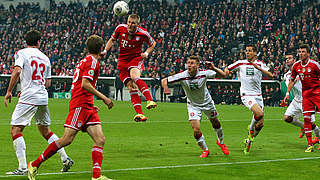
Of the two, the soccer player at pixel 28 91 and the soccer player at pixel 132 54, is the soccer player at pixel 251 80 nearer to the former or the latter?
the soccer player at pixel 132 54

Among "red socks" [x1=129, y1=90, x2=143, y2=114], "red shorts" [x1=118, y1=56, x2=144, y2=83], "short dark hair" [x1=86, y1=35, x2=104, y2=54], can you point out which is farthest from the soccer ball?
"short dark hair" [x1=86, y1=35, x2=104, y2=54]

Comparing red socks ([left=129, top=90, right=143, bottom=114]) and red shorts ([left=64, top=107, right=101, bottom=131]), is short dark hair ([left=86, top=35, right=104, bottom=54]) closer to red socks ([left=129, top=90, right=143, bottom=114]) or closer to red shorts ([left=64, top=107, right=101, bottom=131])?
red shorts ([left=64, top=107, right=101, bottom=131])

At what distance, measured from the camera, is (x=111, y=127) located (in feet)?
56.3

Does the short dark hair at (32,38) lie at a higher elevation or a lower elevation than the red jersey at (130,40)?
lower

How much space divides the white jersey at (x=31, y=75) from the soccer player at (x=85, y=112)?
99 centimetres

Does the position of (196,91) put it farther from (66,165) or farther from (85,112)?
(85,112)

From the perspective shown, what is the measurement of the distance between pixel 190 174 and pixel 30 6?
46.5 metres

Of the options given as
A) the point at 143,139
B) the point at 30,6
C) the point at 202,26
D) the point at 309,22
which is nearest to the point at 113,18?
the point at 202,26

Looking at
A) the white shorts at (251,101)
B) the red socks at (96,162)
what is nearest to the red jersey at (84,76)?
the red socks at (96,162)

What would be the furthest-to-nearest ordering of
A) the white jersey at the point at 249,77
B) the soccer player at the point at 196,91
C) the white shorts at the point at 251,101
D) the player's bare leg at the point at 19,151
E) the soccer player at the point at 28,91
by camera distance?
the white jersey at the point at 249,77 → the white shorts at the point at 251,101 → the soccer player at the point at 196,91 → the soccer player at the point at 28,91 → the player's bare leg at the point at 19,151

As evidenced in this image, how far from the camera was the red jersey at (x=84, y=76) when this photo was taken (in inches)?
293

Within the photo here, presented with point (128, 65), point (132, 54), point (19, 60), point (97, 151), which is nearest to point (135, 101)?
point (128, 65)

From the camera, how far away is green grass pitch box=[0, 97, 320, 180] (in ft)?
27.6

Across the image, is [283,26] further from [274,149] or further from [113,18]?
[274,149]
